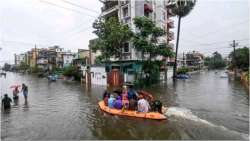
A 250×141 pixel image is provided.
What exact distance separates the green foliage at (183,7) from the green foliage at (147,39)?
13.1m

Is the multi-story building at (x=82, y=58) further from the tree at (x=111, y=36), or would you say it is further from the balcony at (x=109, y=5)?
the tree at (x=111, y=36)

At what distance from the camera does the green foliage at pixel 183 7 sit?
39.6m

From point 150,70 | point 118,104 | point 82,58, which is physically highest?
point 82,58

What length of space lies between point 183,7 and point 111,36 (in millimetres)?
17435

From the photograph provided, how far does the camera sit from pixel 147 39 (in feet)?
96.8

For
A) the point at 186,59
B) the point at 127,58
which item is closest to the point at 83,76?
the point at 127,58

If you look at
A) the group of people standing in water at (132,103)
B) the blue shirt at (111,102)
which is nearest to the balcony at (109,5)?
the group of people standing in water at (132,103)

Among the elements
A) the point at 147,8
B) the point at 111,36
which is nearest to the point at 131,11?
the point at 147,8

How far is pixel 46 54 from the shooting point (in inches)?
3706

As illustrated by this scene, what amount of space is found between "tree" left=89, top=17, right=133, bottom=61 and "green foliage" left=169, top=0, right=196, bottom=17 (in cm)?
1421

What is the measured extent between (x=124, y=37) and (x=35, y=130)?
19.2 metres

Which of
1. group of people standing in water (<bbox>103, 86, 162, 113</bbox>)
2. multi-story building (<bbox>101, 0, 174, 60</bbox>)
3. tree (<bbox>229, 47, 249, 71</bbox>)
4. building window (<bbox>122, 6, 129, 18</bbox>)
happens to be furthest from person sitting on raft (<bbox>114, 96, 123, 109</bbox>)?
tree (<bbox>229, 47, 249, 71</bbox>)

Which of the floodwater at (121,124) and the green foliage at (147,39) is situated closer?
the floodwater at (121,124)

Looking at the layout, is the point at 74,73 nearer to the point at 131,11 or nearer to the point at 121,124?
the point at 131,11
